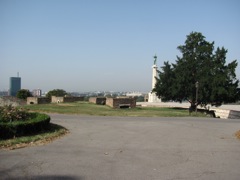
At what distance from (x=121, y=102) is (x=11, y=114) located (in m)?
18.0

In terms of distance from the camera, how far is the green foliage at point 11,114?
12.7 metres

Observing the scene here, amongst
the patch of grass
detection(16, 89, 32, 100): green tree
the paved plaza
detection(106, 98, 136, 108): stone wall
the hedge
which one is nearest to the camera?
the paved plaza

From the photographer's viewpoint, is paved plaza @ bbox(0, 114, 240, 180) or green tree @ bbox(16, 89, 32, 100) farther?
green tree @ bbox(16, 89, 32, 100)

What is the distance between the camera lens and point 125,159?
8375 mm

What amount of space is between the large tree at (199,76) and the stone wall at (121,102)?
20.5 feet

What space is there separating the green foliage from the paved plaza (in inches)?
108

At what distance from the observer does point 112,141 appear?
37.0ft

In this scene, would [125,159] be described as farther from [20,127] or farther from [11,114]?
[11,114]

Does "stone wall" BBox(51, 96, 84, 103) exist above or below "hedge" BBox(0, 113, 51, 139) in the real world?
above

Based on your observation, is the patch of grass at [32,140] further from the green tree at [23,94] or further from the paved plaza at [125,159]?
the green tree at [23,94]

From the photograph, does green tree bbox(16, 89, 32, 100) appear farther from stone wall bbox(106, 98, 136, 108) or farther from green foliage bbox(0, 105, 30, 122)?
green foliage bbox(0, 105, 30, 122)

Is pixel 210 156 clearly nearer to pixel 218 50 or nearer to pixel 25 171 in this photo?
pixel 25 171

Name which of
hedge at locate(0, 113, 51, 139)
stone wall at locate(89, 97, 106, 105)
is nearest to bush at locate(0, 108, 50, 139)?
hedge at locate(0, 113, 51, 139)

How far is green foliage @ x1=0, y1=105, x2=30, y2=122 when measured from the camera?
12703mm
